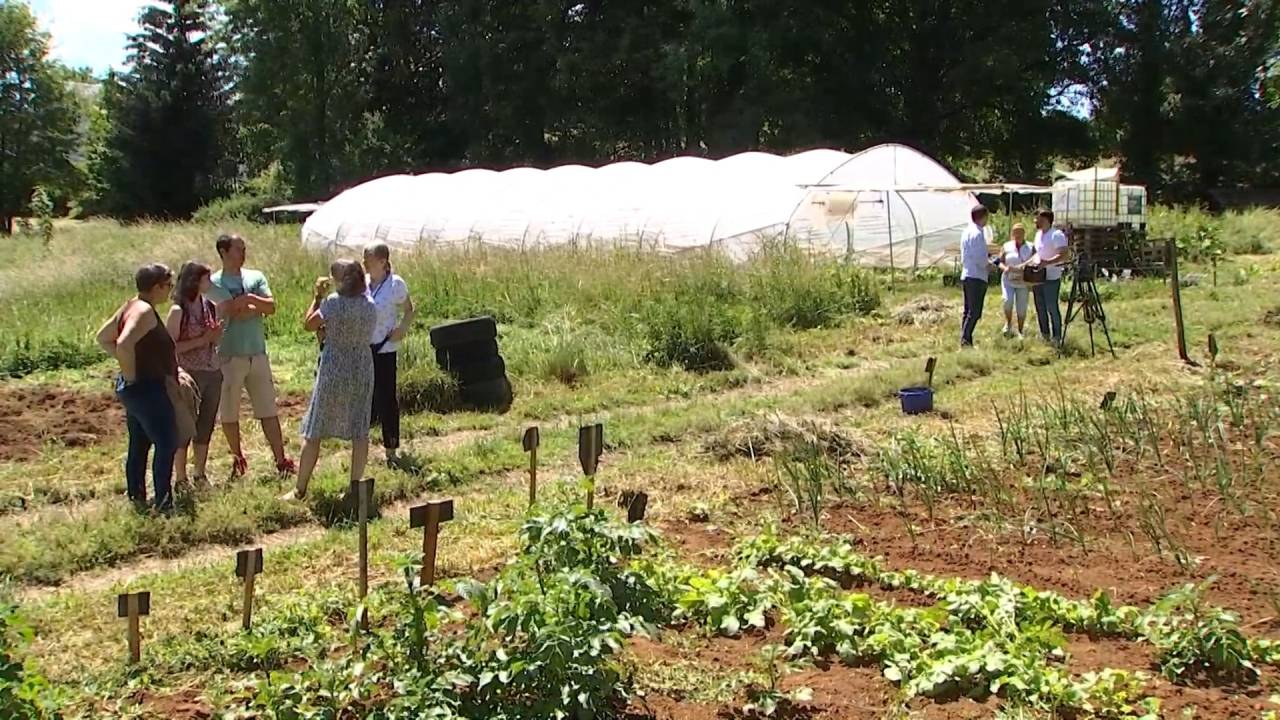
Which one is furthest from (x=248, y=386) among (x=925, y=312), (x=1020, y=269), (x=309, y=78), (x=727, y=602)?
(x=309, y=78)

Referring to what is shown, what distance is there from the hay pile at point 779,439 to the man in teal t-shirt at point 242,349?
9.69 feet

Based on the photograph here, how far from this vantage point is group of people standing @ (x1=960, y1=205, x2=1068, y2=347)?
38.9ft

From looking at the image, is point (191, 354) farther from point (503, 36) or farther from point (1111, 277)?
point (503, 36)

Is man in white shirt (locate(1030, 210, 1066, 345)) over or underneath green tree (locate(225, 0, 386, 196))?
underneath

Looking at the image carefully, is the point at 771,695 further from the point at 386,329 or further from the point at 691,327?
the point at 691,327

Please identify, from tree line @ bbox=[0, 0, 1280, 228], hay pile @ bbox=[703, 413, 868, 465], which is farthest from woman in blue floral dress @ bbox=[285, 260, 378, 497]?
tree line @ bbox=[0, 0, 1280, 228]

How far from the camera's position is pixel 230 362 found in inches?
300

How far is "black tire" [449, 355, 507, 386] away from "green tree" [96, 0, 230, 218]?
3614 cm

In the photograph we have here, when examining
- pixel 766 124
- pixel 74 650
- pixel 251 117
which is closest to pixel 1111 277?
pixel 74 650

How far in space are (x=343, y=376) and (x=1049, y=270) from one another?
7.79 m

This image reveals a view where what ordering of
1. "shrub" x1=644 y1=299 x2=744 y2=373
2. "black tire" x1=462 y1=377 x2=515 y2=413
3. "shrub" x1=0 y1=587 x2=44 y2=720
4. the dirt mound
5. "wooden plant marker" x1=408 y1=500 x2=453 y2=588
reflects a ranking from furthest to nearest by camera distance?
"shrub" x1=644 y1=299 x2=744 y2=373 → "black tire" x1=462 y1=377 x2=515 y2=413 → the dirt mound → "wooden plant marker" x1=408 y1=500 x2=453 y2=588 → "shrub" x1=0 y1=587 x2=44 y2=720

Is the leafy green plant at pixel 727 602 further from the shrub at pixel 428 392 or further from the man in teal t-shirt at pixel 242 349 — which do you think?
the shrub at pixel 428 392

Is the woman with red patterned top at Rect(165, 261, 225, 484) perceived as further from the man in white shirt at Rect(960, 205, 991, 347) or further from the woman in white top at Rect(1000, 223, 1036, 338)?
the woman in white top at Rect(1000, 223, 1036, 338)

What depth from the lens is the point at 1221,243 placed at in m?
22.6
